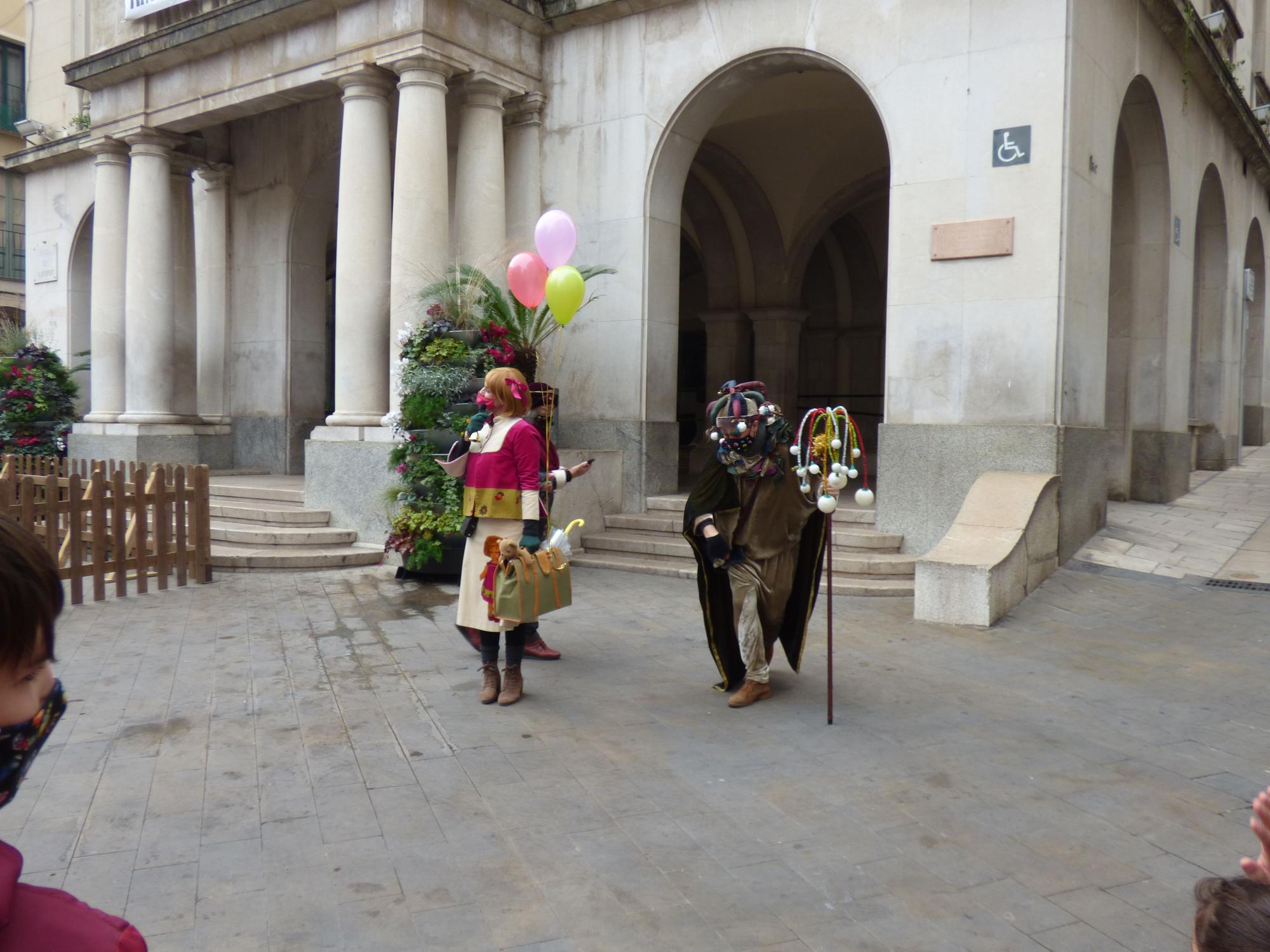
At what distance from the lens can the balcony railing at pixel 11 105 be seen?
87.1 ft

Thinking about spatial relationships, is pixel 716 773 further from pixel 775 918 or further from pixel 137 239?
pixel 137 239

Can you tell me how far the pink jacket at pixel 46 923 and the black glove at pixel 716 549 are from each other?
4.34 metres

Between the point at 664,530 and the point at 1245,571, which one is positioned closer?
the point at 1245,571

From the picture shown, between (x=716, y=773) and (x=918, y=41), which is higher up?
(x=918, y=41)

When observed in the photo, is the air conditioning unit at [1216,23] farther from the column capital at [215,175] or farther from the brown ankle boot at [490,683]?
the column capital at [215,175]

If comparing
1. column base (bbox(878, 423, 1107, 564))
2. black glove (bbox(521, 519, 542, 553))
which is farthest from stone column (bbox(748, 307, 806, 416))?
black glove (bbox(521, 519, 542, 553))

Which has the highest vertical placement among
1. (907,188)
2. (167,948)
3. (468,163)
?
(468,163)

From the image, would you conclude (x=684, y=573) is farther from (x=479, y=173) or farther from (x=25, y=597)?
(x=25, y=597)

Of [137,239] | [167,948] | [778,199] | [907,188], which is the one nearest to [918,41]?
[907,188]

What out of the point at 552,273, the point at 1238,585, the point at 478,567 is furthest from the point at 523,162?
the point at 1238,585

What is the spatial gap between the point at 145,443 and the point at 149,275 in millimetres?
2324

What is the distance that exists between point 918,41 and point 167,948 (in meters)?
9.59

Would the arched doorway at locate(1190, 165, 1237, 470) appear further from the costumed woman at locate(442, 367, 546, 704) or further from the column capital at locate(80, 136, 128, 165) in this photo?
the column capital at locate(80, 136, 128, 165)

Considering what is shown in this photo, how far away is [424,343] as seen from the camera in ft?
33.0
